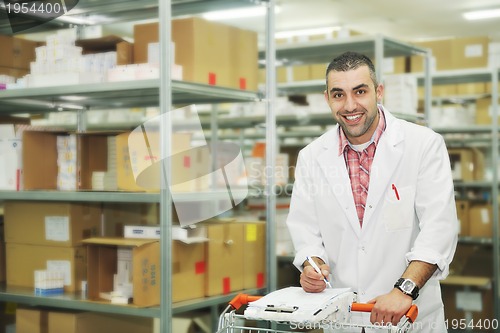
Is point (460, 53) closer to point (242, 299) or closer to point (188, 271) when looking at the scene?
point (188, 271)

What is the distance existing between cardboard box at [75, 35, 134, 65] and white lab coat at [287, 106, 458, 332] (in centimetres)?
127

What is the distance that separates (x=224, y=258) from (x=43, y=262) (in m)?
1.04

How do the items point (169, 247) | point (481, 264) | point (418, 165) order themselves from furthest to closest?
point (481, 264) < point (169, 247) < point (418, 165)

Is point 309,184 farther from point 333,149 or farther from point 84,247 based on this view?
point 84,247

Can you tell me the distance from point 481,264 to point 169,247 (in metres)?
4.10

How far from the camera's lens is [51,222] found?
349cm

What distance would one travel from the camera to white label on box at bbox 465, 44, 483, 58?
6.46 meters

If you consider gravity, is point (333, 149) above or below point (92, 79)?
below

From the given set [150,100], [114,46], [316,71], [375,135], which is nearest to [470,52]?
[316,71]

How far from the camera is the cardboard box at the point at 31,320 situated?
342 centimetres

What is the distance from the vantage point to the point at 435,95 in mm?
6652

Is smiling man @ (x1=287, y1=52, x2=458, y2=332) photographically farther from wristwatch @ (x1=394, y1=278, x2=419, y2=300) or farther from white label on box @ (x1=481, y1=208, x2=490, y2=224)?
white label on box @ (x1=481, y1=208, x2=490, y2=224)

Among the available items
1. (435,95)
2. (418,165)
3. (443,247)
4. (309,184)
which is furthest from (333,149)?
(435,95)


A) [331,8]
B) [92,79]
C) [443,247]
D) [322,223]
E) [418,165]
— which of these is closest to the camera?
[443,247]
